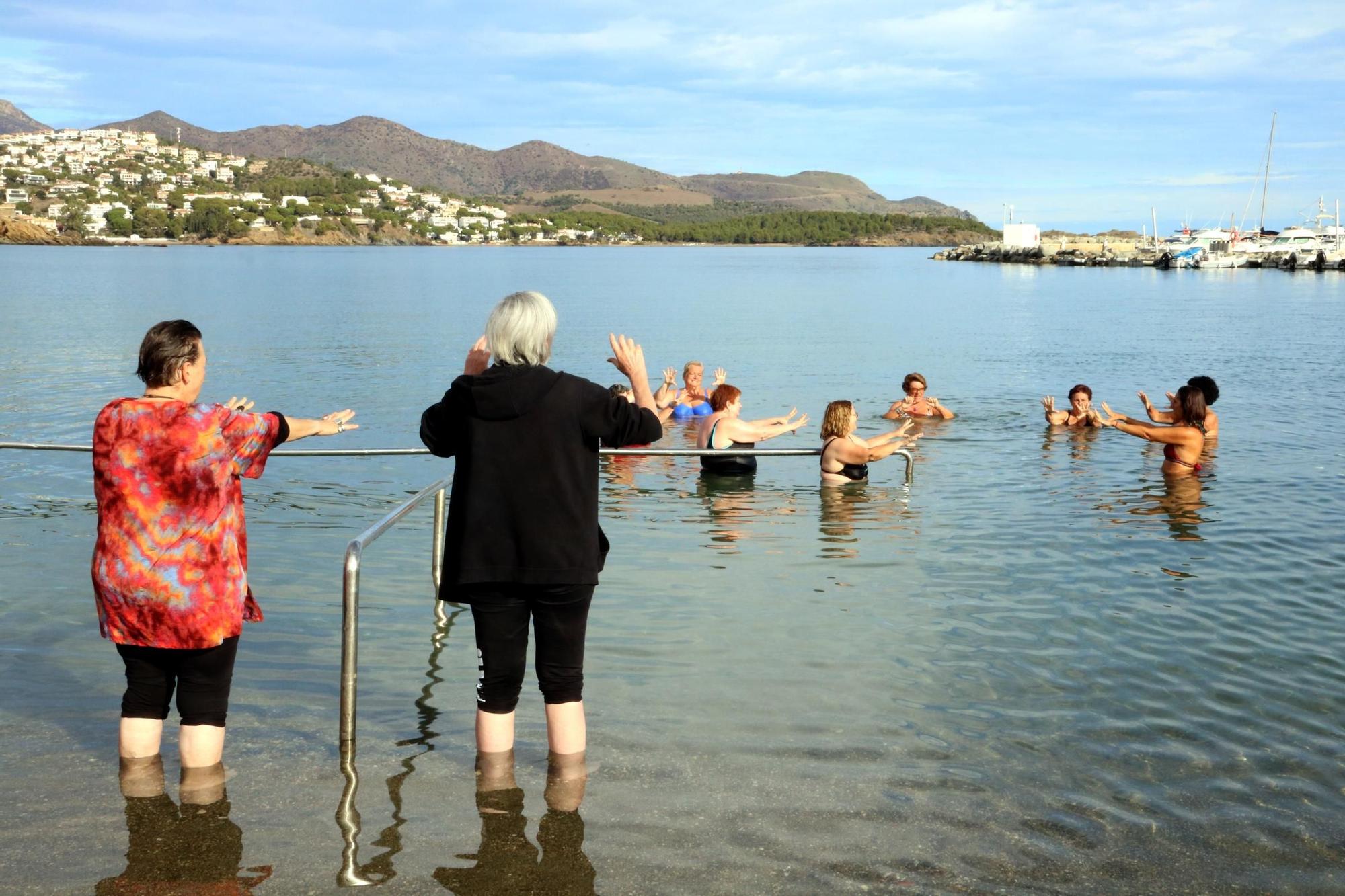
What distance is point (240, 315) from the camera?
161ft

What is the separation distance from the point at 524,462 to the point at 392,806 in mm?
1768

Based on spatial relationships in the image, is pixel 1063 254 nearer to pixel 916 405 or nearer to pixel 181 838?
pixel 916 405

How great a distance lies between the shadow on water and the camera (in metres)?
4.46

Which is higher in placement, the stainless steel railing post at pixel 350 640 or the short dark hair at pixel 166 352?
the short dark hair at pixel 166 352

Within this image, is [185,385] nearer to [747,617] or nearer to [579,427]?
[579,427]

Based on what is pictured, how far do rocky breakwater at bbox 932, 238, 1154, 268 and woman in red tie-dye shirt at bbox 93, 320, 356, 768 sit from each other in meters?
149

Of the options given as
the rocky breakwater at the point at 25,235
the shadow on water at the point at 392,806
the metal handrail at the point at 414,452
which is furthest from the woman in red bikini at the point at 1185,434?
the rocky breakwater at the point at 25,235

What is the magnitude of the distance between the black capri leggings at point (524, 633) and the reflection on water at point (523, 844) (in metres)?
0.54

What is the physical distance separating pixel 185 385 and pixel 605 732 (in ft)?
9.31

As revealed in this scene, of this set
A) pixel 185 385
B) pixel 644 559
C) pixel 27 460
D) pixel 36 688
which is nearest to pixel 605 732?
pixel 185 385

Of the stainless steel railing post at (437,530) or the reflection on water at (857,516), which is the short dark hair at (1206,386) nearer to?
the reflection on water at (857,516)

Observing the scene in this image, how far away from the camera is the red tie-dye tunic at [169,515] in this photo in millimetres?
4246

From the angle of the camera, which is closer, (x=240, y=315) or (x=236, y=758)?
(x=236, y=758)

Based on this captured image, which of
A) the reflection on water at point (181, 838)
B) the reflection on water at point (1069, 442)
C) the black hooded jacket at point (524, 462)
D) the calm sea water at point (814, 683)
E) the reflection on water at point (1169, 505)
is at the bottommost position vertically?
the calm sea water at point (814, 683)
